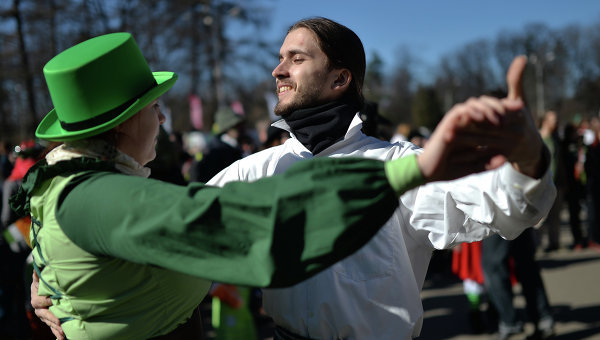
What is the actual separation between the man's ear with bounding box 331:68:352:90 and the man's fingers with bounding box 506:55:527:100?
112 cm

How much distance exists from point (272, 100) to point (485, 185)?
8.15 m

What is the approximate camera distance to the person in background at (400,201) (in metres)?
1.27

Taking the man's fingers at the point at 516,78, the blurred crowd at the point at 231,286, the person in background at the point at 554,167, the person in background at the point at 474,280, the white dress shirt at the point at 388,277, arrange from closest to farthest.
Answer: the man's fingers at the point at 516,78 < the white dress shirt at the point at 388,277 < the blurred crowd at the point at 231,286 < the person in background at the point at 474,280 < the person in background at the point at 554,167

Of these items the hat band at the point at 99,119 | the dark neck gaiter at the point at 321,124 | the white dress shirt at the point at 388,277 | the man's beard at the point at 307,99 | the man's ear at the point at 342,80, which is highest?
the hat band at the point at 99,119

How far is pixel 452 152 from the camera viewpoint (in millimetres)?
1051

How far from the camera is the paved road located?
16.9 ft

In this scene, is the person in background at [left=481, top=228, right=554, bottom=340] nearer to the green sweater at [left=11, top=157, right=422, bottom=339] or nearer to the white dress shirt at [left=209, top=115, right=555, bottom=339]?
the white dress shirt at [left=209, top=115, right=555, bottom=339]

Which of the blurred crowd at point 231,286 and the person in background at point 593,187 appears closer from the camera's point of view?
the blurred crowd at point 231,286

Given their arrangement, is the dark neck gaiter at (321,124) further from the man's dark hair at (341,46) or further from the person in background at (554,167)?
the person in background at (554,167)

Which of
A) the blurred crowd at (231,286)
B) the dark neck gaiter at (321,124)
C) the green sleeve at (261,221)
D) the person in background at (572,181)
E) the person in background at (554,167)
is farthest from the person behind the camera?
the person in background at (572,181)

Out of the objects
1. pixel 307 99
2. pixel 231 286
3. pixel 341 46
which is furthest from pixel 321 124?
pixel 231 286

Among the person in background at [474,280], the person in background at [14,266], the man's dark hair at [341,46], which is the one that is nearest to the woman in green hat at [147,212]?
the man's dark hair at [341,46]

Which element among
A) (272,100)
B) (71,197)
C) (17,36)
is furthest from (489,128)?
(17,36)

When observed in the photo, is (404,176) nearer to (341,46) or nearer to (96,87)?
(96,87)
